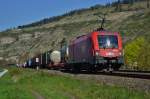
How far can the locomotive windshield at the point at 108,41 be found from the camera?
44.1m

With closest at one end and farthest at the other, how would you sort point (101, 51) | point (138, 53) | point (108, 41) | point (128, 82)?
point (128, 82) < point (101, 51) < point (108, 41) < point (138, 53)

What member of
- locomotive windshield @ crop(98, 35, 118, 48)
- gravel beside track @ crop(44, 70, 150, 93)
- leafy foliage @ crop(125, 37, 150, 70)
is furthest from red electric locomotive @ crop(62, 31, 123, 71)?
leafy foliage @ crop(125, 37, 150, 70)

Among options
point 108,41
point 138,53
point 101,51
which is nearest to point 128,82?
point 101,51

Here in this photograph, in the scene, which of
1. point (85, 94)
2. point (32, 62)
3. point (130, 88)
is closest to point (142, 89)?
point (130, 88)

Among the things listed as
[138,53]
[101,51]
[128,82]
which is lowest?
[128,82]

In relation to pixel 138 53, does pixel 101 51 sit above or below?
below

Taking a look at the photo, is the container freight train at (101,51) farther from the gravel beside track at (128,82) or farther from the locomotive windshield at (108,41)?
the gravel beside track at (128,82)

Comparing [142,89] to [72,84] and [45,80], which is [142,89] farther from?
[45,80]

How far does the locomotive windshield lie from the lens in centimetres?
4412

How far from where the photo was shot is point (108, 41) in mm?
44500

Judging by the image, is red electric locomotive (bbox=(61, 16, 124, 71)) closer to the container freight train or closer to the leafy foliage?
the container freight train

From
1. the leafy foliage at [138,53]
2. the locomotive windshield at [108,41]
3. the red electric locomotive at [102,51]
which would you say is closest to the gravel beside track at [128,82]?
the red electric locomotive at [102,51]

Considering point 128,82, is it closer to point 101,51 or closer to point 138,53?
point 101,51

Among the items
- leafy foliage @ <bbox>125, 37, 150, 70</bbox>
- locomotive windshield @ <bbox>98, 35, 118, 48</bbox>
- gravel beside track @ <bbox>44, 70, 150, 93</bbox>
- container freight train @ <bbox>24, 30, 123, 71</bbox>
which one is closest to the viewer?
gravel beside track @ <bbox>44, 70, 150, 93</bbox>
